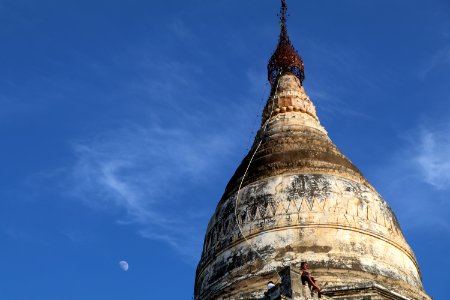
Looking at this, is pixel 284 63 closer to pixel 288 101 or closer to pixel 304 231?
pixel 288 101

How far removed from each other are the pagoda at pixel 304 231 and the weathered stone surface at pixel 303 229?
29 millimetres

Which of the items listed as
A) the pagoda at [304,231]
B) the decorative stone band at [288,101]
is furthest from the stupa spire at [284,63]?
the pagoda at [304,231]

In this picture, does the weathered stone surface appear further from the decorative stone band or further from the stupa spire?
the stupa spire

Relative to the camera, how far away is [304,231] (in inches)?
806

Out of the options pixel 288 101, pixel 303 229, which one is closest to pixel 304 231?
pixel 303 229

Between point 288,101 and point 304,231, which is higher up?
point 288,101

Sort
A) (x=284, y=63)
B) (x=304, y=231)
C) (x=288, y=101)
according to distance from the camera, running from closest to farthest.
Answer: (x=304, y=231), (x=288, y=101), (x=284, y=63)

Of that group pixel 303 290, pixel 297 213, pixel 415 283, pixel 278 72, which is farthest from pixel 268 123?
pixel 303 290

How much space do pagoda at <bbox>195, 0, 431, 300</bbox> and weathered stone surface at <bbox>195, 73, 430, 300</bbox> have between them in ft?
0.10

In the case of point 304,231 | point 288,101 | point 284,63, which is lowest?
point 304,231

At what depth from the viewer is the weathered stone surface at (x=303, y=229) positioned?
19859 mm

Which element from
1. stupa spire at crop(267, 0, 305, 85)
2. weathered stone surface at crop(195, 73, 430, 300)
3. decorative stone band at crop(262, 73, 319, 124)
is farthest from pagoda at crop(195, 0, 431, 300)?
stupa spire at crop(267, 0, 305, 85)

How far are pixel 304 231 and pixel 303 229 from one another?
0.09m

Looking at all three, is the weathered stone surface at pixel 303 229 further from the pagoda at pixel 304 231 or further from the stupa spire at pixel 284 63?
the stupa spire at pixel 284 63
